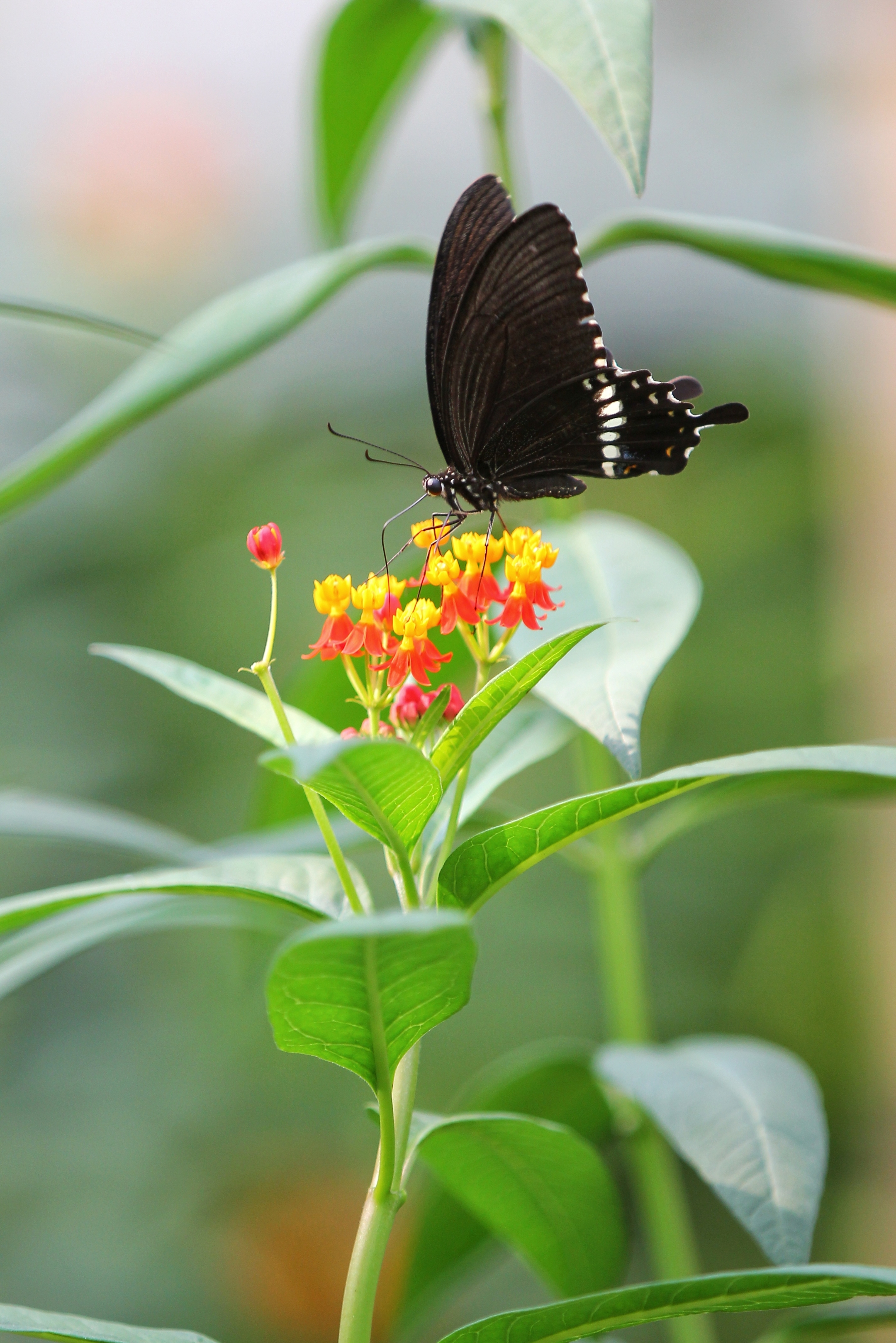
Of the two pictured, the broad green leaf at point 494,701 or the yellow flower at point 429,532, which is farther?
the yellow flower at point 429,532

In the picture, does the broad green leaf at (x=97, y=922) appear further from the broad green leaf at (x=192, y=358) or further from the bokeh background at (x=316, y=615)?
the bokeh background at (x=316, y=615)

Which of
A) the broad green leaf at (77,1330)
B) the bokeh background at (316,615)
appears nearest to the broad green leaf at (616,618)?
the broad green leaf at (77,1330)

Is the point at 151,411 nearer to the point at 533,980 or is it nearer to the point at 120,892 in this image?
the point at 120,892

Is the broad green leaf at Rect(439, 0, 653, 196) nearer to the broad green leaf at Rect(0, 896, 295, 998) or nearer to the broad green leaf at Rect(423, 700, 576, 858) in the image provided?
the broad green leaf at Rect(423, 700, 576, 858)

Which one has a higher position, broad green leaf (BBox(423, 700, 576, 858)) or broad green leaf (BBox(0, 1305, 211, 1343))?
broad green leaf (BBox(423, 700, 576, 858))

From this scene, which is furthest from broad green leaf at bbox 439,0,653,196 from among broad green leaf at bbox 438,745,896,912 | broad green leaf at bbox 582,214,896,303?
broad green leaf at bbox 438,745,896,912

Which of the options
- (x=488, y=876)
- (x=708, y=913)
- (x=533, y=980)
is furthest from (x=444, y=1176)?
(x=708, y=913)

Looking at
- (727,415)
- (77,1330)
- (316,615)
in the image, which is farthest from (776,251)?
(316,615)
